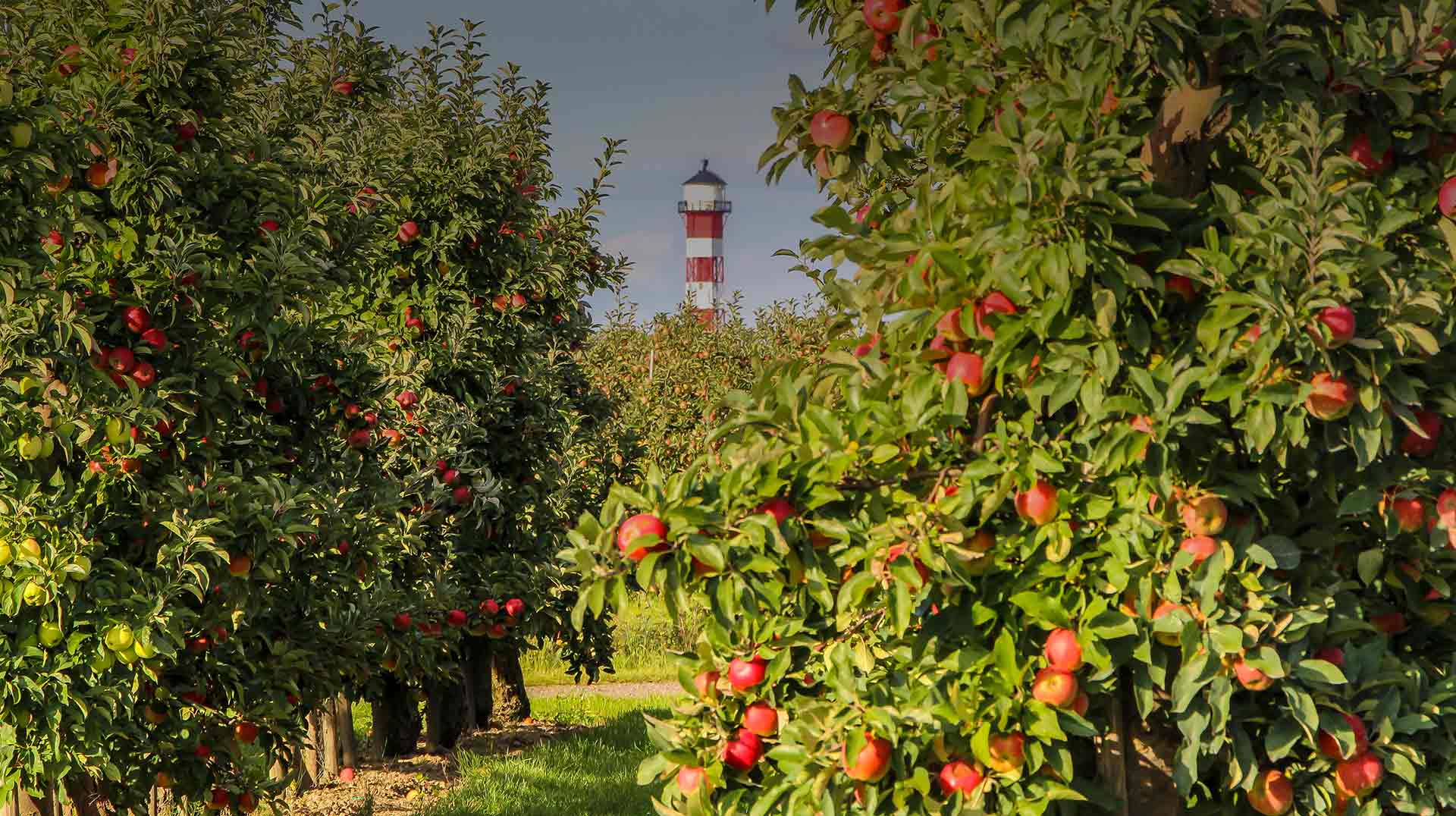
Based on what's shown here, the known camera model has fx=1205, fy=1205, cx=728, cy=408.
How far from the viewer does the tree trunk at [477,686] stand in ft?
31.8

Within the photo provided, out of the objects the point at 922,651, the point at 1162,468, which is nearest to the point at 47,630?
the point at 922,651

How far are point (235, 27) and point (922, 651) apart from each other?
412 centimetres

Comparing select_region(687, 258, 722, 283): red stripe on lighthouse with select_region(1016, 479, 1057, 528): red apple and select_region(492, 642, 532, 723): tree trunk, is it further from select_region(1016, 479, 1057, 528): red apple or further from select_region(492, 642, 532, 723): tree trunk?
select_region(1016, 479, 1057, 528): red apple

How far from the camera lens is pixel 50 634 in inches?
171

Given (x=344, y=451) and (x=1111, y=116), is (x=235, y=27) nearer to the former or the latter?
(x=344, y=451)

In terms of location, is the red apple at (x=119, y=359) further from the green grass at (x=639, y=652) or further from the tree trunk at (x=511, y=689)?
the green grass at (x=639, y=652)

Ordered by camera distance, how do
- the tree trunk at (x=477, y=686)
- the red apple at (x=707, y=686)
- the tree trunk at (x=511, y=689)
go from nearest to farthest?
1. the red apple at (x=707, y=686)
2. the tree trunk at (x=477, y=686)
3. the tree trunk at (x=511, y=689)

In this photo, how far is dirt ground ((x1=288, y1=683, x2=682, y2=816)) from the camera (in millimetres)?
7453

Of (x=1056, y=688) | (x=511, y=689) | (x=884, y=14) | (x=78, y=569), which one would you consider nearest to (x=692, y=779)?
(x=1056, y=688)

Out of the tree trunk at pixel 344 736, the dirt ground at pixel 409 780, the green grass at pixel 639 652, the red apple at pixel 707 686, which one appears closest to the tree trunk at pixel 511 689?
the dirt ground at pixel 409 780

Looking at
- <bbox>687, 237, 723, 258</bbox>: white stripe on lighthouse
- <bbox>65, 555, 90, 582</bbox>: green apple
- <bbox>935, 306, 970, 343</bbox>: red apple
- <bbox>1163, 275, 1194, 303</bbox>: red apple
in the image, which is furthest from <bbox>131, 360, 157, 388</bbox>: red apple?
<bbox>687, 237, 723, 258</bbox>: white stripe on lighthouse

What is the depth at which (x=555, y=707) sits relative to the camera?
11281 millimetres

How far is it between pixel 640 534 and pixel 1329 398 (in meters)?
1.42

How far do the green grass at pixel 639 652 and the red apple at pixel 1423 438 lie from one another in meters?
11.3
